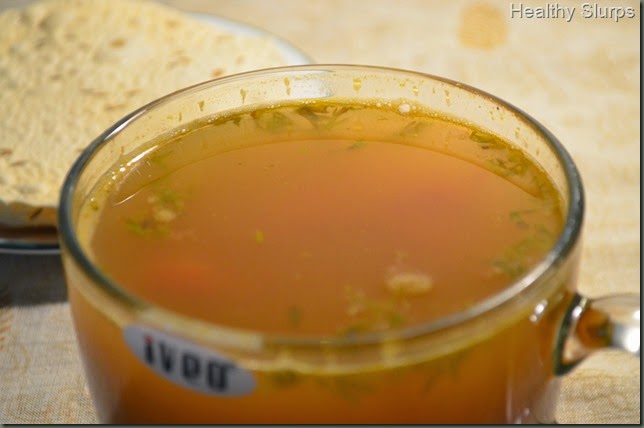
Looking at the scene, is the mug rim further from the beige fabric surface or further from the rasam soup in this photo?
the beige fabric surface

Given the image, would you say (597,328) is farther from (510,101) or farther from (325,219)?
(510,101)

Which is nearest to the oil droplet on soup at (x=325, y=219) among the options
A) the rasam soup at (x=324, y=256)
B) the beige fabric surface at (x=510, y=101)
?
the rasam soup at (x=324, y=256)

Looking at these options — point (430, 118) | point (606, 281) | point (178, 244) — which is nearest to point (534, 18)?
point (606, 281)

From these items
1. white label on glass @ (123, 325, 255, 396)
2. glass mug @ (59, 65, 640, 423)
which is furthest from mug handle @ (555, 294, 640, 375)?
white label on glass @ (123, 325, 255, 396)

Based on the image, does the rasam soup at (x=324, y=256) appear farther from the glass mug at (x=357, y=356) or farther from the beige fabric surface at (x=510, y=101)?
the beige fabric surface at (x=510, y=101)

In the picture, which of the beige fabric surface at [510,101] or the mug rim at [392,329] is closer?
the mug rim at [392,329]
